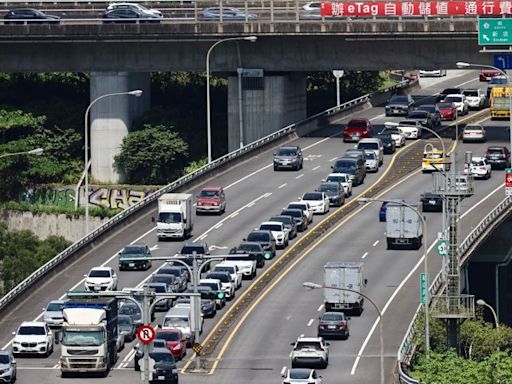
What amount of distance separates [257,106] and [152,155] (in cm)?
1002

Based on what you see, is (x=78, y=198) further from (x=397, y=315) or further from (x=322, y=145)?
(x=397, y=315)

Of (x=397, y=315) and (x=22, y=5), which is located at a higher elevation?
(x=22, y=5)

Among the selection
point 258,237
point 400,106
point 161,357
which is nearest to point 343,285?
point 258,237

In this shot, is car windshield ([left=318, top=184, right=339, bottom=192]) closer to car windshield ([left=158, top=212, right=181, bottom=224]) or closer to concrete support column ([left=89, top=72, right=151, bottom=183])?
car windshield ([left=158, top=212, right=181, bottom=224])

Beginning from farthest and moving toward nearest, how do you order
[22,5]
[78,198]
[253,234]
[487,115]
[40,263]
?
[22,5] → [487,115] → [78,198] → [40,263] → [253,234]

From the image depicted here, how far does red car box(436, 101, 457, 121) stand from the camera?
165375 mm

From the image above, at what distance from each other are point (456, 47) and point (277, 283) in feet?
141

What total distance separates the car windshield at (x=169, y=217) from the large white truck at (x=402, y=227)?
14.0 metres

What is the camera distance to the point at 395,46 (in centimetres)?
15312

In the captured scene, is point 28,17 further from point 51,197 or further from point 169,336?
point 169,336

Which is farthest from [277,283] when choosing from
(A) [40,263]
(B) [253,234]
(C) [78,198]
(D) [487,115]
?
(D) [487,115]

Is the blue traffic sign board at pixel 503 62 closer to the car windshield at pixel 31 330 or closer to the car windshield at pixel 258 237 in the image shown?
the car windshield at pixel 258 237

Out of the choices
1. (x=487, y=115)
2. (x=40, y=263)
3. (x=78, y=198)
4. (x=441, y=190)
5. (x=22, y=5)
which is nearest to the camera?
(x=441, y=190)

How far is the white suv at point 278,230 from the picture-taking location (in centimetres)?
12162
